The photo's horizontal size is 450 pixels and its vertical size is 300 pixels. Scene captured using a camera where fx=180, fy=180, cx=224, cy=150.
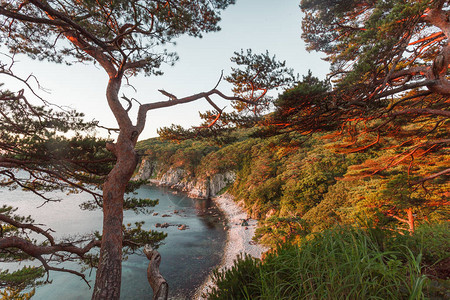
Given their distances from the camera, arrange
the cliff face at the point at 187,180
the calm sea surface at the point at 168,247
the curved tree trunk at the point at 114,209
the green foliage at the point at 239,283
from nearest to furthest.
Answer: the green foliage at the point at 239,283, the curved tree trunk at the point at 114,209, the calm sea surface at the point at 168,247, the cliff face at the point at 187,180

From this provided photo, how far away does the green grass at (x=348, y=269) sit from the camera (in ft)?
4.81

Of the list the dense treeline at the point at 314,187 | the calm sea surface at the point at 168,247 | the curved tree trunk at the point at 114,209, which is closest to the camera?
the curved tree trunk at the point at 114,209

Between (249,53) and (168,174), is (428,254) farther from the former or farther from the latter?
(168,174)

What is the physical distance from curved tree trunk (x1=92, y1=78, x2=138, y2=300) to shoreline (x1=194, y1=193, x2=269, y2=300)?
6964mm

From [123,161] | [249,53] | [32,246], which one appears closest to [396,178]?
[249,53]

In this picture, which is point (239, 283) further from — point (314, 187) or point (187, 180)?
point (187, 180)

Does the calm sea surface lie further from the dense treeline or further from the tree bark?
the tree bark

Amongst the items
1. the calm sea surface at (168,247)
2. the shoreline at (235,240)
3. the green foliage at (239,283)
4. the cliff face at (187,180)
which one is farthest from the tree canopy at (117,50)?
the cliff face at (187,180)

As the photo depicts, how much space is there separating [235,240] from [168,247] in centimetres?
601

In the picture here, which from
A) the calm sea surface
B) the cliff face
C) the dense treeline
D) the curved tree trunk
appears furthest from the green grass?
the cliff face

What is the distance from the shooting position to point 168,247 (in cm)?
1598

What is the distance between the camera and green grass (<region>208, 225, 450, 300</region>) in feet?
4.81

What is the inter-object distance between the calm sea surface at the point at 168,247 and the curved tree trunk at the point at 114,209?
8.99 m

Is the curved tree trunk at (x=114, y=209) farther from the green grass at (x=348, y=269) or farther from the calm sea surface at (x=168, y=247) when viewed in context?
the calm sea surface at (x=168, y=247)
